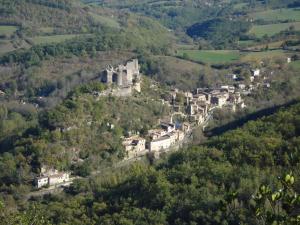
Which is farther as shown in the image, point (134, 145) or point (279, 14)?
point (279, 14)

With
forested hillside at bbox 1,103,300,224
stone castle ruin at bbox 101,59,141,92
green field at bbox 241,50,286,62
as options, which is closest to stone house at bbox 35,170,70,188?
forested hillside at bbox 1,103,300,224

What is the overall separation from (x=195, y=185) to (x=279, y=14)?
59.1 m

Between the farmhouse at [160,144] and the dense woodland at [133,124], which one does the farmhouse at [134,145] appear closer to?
the farmhouse at [160,144]

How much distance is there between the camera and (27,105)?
44.9 metres

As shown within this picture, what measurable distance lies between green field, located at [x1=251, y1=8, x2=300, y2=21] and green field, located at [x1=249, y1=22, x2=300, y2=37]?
3.63 m

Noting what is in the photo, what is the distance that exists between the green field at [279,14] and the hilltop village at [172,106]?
2664cm

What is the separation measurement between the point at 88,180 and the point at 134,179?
489 centimetres

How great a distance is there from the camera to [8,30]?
69.8 meters

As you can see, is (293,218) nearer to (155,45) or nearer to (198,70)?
(198,70)

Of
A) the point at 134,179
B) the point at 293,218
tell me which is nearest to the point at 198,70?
the point at 134,179

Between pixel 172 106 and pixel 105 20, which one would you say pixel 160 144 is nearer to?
pixel 172 106

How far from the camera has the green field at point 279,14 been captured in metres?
74.3

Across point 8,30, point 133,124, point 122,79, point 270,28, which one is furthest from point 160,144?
point 8,30

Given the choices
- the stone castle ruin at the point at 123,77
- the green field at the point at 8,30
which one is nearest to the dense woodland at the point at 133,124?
the green field at the point at 8,30
